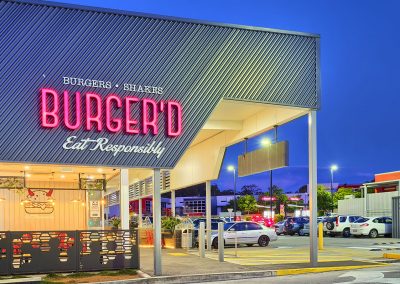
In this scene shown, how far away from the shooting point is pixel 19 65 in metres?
14.0

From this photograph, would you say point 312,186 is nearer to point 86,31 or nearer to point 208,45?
point 208,45

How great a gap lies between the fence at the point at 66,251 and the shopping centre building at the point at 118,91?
0.09 ft

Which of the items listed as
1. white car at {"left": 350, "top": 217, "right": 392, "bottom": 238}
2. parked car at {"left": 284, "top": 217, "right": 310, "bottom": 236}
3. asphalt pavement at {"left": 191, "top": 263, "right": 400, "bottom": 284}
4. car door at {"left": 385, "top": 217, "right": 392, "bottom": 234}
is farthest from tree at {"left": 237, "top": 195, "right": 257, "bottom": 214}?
asphalt pavement at {"left": 191, "top": 263, "right": 400, "bottom": 284}

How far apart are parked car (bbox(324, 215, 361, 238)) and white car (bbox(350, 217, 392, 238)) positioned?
104cm

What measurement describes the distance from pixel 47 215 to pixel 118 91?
905cm

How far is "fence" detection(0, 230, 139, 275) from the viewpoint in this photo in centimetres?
1458

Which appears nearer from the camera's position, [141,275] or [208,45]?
[141,275]

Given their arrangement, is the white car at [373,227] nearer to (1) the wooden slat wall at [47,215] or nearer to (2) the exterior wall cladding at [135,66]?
(1) the wooden slat wall at [47,215]

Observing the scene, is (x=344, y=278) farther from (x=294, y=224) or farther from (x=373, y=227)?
(x=294, y=224)

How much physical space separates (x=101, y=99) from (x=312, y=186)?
681cm

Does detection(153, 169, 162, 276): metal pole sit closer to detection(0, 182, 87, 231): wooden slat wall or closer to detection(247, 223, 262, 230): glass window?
detection(0, 182, 87, 231): wooden slat wall

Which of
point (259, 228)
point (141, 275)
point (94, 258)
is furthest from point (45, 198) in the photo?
point (259, 228)

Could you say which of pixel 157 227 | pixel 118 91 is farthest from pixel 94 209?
pixel 118 91

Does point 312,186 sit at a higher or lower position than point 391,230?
higher
